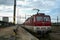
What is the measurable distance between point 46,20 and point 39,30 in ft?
6.26

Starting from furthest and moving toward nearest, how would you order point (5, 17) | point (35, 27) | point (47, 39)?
point (5, 17)
point (35, 27)
point (47, 39)

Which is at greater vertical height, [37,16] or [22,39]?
[37,16]

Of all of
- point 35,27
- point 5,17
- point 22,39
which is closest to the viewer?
point 22,39

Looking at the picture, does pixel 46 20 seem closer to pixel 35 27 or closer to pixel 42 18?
pixel 42 18

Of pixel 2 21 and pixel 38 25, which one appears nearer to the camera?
pixel 38 25

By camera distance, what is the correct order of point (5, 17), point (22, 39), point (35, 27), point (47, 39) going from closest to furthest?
point (22, 39)
point (47, 39)
point (35, 27)
point (5, 17)

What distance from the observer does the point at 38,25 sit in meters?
22.6

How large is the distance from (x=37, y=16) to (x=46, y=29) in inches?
77.2

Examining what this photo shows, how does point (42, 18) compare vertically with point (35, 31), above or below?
above

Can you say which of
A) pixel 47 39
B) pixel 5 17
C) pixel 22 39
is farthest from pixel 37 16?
pixel 5 17

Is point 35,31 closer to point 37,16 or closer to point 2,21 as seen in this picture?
point 37,16

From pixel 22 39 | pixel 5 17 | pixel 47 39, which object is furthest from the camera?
pixel 5 17

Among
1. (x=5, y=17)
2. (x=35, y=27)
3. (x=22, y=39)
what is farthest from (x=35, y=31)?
(x=5, y=17)

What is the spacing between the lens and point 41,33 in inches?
888
